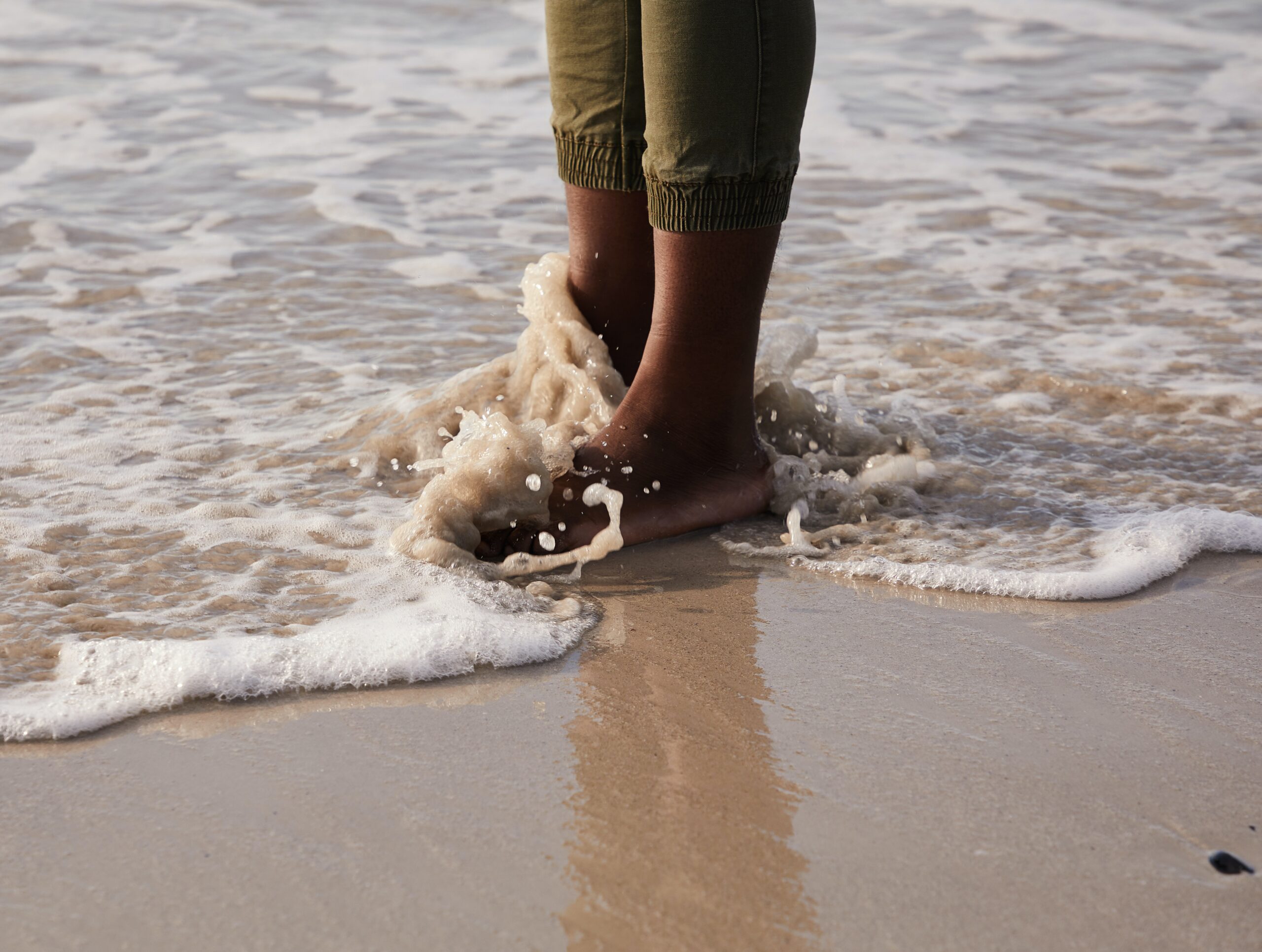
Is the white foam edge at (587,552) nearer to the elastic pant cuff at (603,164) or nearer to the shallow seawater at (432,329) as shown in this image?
the shallow seawater at (432,329)

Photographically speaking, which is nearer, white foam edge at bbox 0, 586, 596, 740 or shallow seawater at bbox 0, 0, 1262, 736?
white foam edge at bbox 0, 586, 596, 740

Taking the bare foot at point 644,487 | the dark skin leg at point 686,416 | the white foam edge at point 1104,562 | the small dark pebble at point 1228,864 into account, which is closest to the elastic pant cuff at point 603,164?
the dark skin leg at point 686,416

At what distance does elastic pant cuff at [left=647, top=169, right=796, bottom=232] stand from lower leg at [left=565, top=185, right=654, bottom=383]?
0.36m

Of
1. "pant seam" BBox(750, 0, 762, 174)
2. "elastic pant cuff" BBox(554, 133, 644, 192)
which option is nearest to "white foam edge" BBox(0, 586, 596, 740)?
"pant seam" BBox(750, 0, 762, 174)

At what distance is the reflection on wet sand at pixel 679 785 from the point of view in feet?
3.81

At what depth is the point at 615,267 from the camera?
2336mm

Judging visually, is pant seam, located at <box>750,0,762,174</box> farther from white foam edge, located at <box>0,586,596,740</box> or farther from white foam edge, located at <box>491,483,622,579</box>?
white foam edge, located at <box>0,586,596,740</box>

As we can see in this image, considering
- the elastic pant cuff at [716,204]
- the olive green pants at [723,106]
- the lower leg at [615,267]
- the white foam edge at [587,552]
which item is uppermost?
the olive green pants at [723,106]

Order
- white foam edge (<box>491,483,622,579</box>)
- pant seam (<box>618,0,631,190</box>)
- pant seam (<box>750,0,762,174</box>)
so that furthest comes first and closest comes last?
pant seam (<box>618,0,631,190</box>)
white foam edge (<box>491,483,622,579</box>)
pant seam (<box>750,0,762,174</box>)

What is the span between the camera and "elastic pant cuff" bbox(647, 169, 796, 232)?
1863mm

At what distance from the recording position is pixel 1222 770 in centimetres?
141

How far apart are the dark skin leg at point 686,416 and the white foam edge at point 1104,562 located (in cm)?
13

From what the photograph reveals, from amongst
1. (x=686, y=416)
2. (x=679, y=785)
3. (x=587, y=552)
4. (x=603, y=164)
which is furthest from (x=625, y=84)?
(x=679, y=785)

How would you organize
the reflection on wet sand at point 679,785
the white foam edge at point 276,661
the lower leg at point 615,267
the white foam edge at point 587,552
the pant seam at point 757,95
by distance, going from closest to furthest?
the reflection on wet sand at point 679,785 → the white foam edge at point 276,661 → the pant seam at point 757,95 → the white foam edge at point 587,552 → the lower leg at point 615,267
